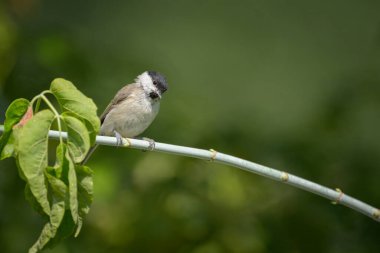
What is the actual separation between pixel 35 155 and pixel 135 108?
217cm

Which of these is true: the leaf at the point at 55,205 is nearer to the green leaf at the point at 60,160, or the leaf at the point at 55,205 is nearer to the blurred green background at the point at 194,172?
the green leaf at the point at 60,160

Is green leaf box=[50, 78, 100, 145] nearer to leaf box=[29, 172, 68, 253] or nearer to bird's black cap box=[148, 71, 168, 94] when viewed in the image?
leaf box=[29, 172, 68, 253]

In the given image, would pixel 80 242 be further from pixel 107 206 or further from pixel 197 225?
pixel 197 225

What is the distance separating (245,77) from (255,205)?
4712 mm

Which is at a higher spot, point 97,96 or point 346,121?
point 346,121

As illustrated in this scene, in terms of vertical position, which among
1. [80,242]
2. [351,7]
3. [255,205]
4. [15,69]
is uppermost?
[351,7]

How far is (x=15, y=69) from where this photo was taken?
354cm

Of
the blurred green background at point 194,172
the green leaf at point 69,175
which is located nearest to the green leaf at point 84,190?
the green leaf at point 69,175

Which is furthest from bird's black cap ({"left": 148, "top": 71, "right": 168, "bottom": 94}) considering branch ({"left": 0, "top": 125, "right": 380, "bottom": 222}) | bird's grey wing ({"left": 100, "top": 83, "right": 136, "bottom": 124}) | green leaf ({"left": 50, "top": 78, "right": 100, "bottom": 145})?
green leaf ({"left": 50, "top": 78, "right": 100, "bottom": 145})

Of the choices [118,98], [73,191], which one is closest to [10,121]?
[73,191]

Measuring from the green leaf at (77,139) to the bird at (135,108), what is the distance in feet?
6.44

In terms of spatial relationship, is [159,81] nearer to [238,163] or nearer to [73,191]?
[238,163]

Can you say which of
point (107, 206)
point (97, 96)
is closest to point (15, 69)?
point (97, 96)

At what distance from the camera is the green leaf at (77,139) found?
1497 mm
